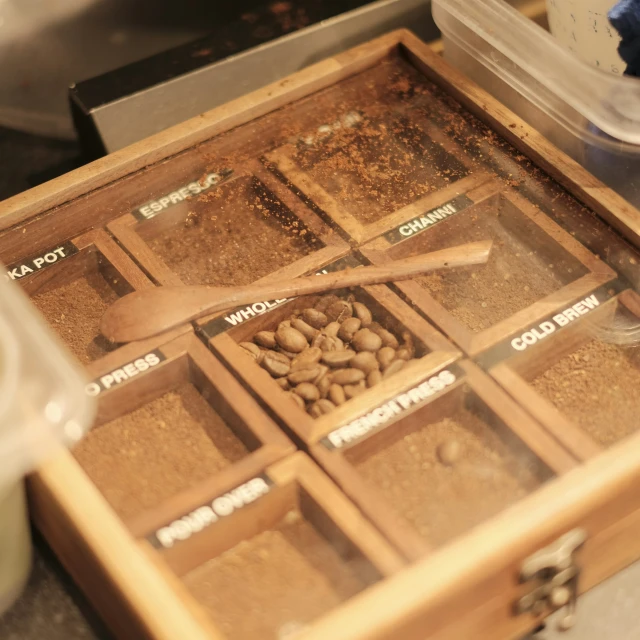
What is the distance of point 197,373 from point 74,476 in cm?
16

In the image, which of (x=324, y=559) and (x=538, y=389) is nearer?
(x=324, y=559)

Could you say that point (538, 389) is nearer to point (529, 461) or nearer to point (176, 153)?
point (529, 461)

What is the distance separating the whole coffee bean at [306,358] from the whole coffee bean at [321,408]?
44 millimetres

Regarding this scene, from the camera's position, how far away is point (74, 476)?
68 centimetres

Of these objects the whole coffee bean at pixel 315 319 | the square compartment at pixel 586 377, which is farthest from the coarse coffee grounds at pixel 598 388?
the whole coffee bean at pixel 315 319

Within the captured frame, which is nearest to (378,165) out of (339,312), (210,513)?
(339,312)

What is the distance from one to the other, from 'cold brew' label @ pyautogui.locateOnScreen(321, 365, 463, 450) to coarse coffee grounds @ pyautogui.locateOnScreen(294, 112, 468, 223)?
22 centimetres

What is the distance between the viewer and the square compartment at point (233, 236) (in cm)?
88

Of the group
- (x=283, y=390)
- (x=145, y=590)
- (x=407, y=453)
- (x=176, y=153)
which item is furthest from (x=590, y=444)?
(x=176, y=153)

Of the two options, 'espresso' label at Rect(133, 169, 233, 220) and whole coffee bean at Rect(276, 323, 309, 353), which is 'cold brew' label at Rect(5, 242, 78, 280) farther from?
whole coffee bean at Rect(276, 323, 309, 353)

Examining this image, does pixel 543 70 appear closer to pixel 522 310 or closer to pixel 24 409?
pixel 522 310

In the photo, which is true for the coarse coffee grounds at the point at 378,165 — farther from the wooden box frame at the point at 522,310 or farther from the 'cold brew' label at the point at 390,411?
the 'cold brew' label at the point at 390,411

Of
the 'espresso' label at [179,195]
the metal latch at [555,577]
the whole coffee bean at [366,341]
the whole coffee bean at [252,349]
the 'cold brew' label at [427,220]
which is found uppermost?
the 'espresso' label at [179,195]

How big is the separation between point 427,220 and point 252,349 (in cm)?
23
